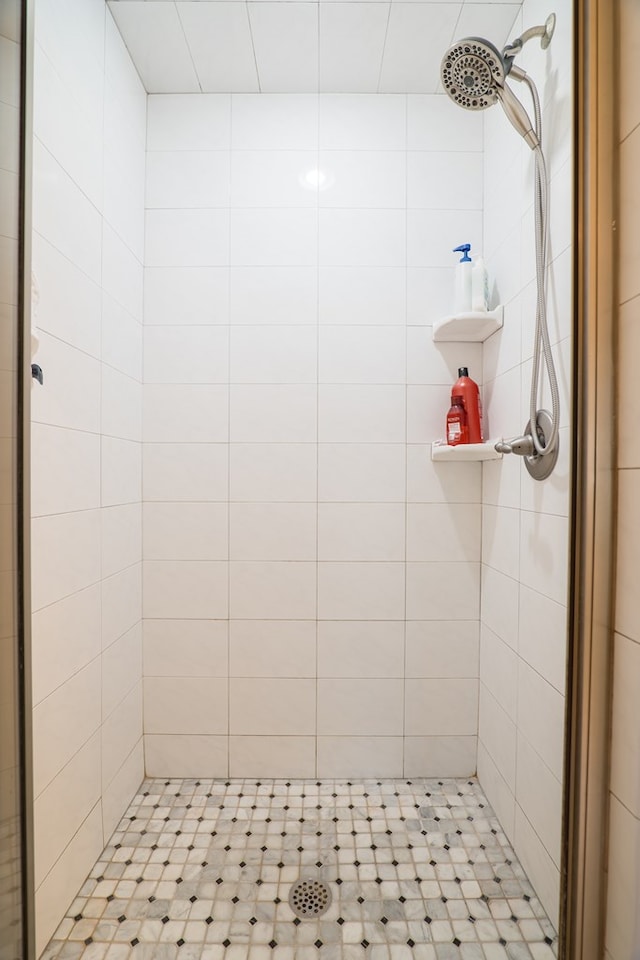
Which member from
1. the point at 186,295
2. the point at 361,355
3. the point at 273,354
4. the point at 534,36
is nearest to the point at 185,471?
the point at 273,354

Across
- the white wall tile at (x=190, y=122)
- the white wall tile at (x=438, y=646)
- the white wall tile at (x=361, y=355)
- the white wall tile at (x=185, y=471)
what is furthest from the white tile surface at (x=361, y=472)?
the white wall tile at (x=190, y=122)

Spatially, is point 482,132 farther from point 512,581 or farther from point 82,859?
point 82,859

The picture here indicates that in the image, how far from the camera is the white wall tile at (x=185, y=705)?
60.6 inches

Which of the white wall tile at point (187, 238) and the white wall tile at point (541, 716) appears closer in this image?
the white wall tile at point (541, 716)

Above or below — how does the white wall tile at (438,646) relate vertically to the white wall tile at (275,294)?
below

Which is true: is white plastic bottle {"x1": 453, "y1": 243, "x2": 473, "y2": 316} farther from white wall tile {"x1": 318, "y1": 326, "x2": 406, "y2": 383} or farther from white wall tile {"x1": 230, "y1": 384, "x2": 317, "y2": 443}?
white wall tile {"x1": 230, "y1": 384, "x2": 317, "y2": 443}

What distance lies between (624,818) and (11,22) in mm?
1368

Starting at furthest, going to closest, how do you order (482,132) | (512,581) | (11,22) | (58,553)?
(482,132) → (512,581) → (58,553) → (11,22)

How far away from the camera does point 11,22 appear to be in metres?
0.58

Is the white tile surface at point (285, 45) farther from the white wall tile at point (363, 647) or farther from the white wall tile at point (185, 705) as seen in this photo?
the white wall tile at point (185, 705)

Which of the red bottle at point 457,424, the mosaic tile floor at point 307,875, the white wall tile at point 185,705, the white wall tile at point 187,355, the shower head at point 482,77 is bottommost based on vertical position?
the mosaic tile floor at point 307,875

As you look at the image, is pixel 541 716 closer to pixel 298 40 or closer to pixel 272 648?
pixel 272 648

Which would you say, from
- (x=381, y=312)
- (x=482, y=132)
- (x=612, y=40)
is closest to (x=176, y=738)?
(x=381, y=312)

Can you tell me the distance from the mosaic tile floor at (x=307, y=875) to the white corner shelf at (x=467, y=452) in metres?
1.10
